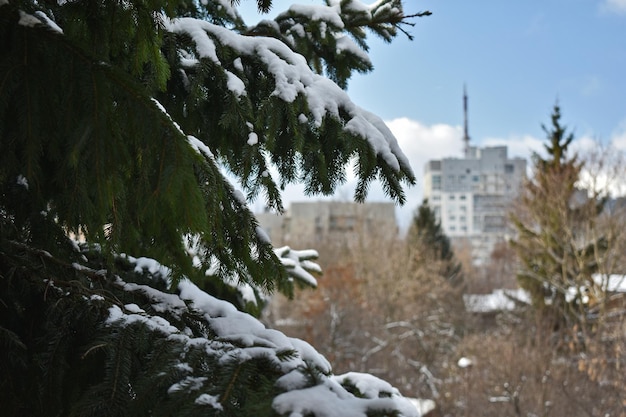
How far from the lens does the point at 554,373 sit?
12.0 metres

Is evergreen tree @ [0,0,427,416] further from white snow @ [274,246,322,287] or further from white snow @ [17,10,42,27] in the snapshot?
white snow @ [274,246,322,287]

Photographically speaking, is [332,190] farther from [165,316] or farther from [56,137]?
[56,137]

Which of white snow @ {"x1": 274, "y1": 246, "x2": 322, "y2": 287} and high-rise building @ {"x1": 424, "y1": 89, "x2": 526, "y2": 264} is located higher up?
high-rise building @ {"x1": 424, "y1": 89, "x2": 526, "y2": 264}

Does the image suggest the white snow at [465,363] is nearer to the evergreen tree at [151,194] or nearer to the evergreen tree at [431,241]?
the evergreen tree at [431,241]

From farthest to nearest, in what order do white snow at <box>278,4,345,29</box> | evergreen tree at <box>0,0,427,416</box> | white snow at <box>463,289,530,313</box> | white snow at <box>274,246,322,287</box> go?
white snow at <box>463,289,530,313</box>
white snow at <box>274,246,322,287</box>
white snow at <box>278,4,345,29</box>
evergreen tree at <box>0,0,427,416</box>

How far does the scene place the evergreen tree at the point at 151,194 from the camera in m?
1.25

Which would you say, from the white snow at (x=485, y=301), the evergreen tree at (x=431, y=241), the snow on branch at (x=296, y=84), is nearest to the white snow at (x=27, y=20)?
the snow on branch at (x=296, y=84)

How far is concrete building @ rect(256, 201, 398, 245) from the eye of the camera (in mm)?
28188

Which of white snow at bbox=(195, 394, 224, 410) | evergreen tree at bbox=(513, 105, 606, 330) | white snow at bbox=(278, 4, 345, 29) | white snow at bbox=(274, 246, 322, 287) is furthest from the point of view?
evergreen tree at bbox=(513, 105, 606, 330)

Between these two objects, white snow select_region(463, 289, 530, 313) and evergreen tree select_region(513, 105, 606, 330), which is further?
white snow select_region(463, 289, 530, 313)

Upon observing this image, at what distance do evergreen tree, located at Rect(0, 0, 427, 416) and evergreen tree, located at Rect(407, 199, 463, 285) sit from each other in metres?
22.4

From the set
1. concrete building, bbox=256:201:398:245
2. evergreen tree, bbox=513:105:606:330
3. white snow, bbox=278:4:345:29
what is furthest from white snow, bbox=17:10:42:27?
concrete building, bbox=256:201:398:245

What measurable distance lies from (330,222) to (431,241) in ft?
31.5

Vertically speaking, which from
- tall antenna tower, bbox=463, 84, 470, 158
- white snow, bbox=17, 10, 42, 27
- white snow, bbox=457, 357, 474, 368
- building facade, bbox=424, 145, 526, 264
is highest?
tall antenna tower, bbox=463, 84, 470, 158
